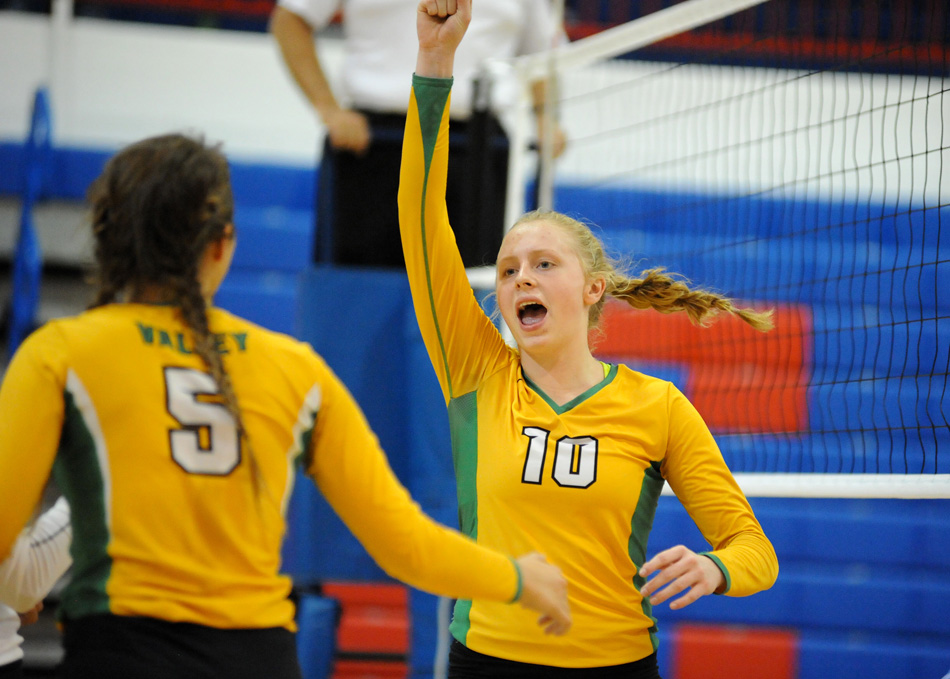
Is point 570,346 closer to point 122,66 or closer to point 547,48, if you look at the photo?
point 547,48

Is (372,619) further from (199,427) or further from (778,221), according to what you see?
(778,221)

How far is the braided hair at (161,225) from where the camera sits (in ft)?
5.17

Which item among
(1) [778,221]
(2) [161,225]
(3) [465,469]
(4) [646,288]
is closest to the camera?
(2) [161,225]

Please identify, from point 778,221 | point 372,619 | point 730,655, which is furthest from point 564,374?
point 778,221

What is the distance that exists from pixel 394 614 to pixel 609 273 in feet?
9.69

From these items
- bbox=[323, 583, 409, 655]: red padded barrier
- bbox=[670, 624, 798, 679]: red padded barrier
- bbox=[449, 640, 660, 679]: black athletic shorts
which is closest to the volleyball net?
bbox=[670, 624, 798, 679]: red padded barrier

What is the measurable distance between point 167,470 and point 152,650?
27 cm

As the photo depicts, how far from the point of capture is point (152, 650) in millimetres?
1473

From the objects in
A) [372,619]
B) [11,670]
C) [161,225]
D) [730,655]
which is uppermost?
[161,225]

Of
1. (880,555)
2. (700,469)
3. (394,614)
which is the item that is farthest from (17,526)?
(880,555)

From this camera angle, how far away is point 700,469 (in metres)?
2.04

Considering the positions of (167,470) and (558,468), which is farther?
(558,468)

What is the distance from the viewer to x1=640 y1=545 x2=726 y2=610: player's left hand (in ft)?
5.92

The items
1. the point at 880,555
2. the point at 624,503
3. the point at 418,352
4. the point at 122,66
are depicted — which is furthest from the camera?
the point at 122,66
